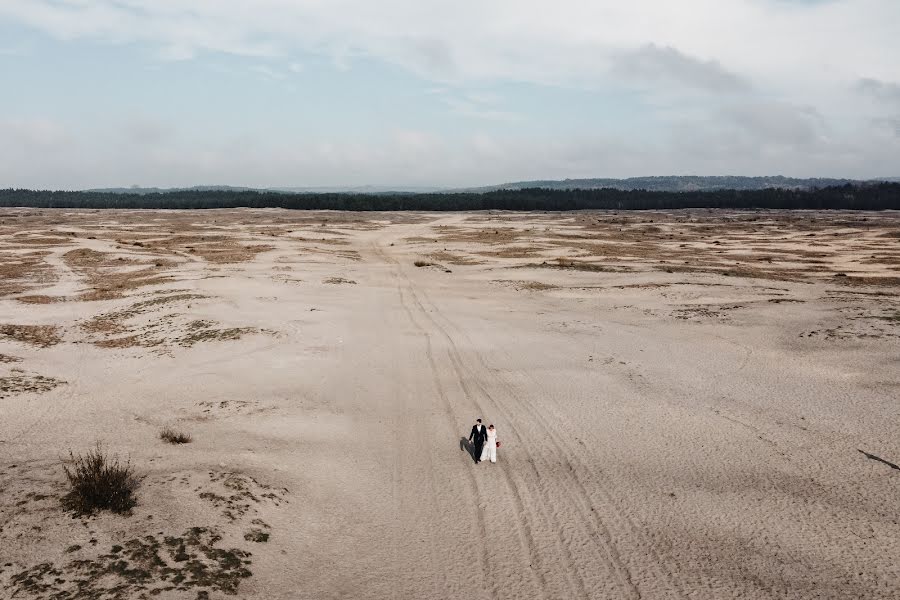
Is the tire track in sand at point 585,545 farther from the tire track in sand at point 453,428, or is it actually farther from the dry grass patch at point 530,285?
the dry grass patch at point 530,285

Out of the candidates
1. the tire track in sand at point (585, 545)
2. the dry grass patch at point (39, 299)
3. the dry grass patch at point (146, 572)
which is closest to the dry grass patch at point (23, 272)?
the dry grass patch at point (39, 299)

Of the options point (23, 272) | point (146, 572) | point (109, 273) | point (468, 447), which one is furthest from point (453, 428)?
point (23, 272)

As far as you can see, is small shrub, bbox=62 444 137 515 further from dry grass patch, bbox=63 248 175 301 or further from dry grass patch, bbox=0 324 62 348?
dry grass patch, bbox=63 248 175 301

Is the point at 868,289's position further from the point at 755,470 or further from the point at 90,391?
the point at 90,391

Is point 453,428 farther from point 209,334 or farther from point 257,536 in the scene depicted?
point 209,334

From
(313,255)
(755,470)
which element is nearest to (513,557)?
(755,470)

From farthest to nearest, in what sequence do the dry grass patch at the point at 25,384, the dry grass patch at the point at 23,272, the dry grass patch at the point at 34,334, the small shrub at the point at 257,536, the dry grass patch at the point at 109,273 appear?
the dry grass patch at the point at 23,272 < the dry grass patch at the point at 109,273 < the dry grass patch at the point at 34,334 < the dry grass patch at the point at 25,384 < the small shrub at the point at 257,536
